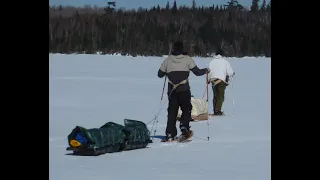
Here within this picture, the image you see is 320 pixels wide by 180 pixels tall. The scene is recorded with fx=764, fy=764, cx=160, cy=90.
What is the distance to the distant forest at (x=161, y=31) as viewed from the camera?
44031 mm

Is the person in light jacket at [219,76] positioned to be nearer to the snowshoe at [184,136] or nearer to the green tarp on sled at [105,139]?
the snowshoe at [184,136]

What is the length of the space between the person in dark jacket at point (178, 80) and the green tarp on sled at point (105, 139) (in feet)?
2.94

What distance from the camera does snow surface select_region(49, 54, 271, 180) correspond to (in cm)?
890

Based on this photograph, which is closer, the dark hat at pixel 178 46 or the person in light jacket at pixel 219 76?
the dark hat at pixel 178 46

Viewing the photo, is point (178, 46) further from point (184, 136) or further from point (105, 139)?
point (105, 139)

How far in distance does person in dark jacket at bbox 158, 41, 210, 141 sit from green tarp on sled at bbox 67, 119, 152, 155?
90cm

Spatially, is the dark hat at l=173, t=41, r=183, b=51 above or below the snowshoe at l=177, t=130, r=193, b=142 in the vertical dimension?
above

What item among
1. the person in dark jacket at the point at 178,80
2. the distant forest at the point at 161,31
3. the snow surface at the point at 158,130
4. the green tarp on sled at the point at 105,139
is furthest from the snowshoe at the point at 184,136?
the distant forest at the point at 161,31

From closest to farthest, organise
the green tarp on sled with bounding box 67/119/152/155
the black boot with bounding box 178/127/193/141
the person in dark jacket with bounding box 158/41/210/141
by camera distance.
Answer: the green tarp on sled with bounding box 67/119/152/155, the person in dark jacket with bounding box 158/41/210/141, the black boot with bounding box 178/127/193/141

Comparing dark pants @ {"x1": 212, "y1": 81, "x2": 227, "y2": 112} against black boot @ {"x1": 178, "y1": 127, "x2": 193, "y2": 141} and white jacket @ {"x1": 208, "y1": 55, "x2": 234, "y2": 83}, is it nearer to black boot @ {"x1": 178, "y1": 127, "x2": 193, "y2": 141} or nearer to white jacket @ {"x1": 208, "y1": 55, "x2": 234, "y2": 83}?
white jacket @ {"x1": 208, "y1": 55, "x2": 234, "y2": 83}

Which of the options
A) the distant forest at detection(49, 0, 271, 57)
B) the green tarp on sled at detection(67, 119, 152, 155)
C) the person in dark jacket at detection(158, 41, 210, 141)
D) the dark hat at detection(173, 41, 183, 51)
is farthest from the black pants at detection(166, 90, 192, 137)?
the distant forest at detection(49, 0, 271, 57)

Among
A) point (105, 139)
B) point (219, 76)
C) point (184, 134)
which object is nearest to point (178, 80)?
point (184, 134)
